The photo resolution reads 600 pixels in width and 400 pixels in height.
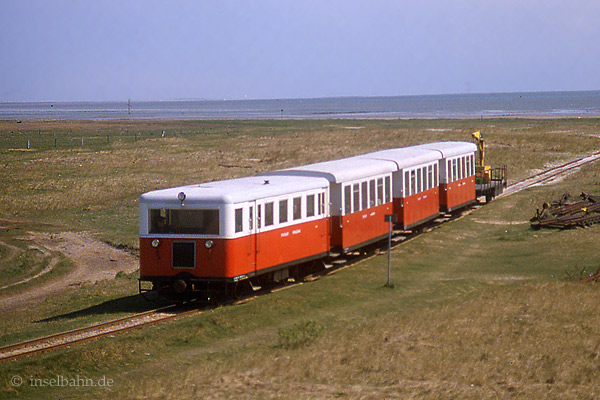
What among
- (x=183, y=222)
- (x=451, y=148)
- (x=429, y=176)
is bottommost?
(x=183, y=222)

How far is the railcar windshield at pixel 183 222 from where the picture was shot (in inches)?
800

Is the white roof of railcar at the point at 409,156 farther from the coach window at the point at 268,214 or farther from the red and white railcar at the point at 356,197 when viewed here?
the coach window at the point at 268,214

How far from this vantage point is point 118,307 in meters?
21.7

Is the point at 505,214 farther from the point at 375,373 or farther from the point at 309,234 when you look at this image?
the point at 375,373

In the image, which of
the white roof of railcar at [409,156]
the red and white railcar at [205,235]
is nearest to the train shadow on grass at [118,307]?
the red and white railcar at [205,235]

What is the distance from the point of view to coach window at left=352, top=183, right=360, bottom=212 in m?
26.2

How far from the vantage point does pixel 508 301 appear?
21094 mm

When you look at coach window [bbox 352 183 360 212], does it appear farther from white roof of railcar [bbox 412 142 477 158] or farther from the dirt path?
white roof of railcar [bbox 412 142 477 158]

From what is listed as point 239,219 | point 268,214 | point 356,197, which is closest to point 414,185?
point 356,197

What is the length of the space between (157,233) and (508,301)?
357 inches

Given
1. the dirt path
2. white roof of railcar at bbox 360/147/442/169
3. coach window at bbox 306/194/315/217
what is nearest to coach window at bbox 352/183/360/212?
coach window at bbox 306/194/315/217

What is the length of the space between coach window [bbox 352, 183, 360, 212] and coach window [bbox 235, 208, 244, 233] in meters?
6.47

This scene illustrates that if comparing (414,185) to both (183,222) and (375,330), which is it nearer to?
(183,222)

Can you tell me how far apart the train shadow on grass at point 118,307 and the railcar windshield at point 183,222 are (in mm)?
2131
